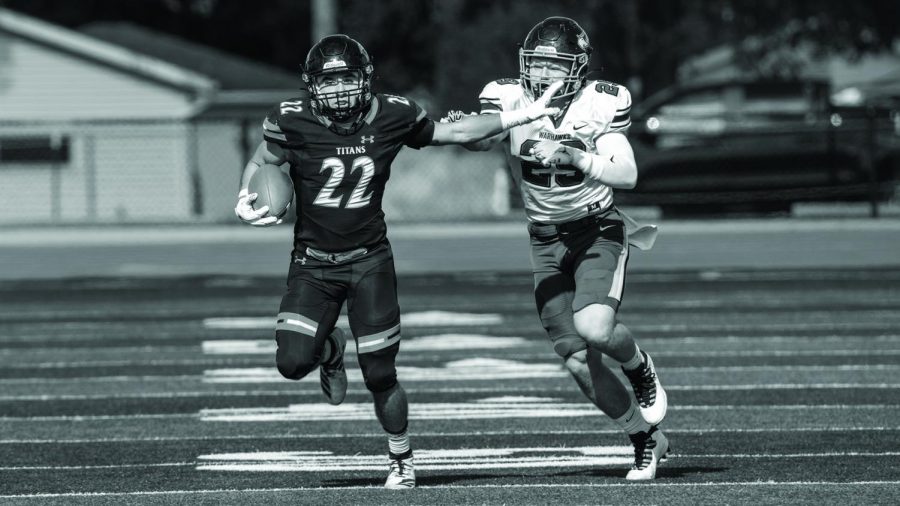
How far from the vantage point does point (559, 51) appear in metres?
7.09

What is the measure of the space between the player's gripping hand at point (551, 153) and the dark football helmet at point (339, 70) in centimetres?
77

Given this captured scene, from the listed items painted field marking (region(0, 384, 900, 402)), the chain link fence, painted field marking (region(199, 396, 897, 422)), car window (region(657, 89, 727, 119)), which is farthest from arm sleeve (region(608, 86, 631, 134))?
the chain link fence

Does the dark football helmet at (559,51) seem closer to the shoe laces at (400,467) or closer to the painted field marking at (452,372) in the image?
the shoe laces at (400,467)

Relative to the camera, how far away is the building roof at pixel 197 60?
35.7 m

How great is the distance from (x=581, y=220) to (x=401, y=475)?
4.52 ft

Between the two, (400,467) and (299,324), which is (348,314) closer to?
(299,324)

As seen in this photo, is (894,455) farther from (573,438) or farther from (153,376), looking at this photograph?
(153,376)

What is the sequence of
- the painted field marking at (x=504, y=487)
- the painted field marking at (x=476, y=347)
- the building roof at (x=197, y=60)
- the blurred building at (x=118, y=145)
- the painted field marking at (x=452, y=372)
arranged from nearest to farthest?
the painted field marking at (x=504, y=487) → the painted field marking at (x=452, y=372) → the painted field marking at (x=476, y=347) → the blurred building at (x=118, y=145) → the building roof at (x=197, y=60)

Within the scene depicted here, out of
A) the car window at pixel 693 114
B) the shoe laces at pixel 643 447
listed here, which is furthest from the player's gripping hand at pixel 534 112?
the car window at pixel 693 114

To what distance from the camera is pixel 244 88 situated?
116 ft

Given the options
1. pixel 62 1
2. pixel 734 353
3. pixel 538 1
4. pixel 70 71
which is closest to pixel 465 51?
pixel 538 1

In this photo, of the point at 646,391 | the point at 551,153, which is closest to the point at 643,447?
the point at 646,391

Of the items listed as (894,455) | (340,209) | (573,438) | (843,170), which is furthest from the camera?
(843,170)

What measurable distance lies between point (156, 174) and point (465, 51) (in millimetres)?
21104
